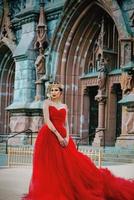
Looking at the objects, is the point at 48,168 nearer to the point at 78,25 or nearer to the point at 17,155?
the point at 17,155

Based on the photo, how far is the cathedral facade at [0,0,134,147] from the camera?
17750 mm

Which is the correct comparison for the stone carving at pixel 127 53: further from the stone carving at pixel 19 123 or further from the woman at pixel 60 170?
the woman at pixel 60 170

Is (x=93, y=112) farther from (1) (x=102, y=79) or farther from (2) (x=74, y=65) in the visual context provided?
(2) (x=74, y=65)

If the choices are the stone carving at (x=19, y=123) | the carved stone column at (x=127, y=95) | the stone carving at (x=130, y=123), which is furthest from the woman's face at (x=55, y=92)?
the stone carving at (x=19, y=123)

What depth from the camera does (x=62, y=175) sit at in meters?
6.86

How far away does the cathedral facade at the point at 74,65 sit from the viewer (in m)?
17.8

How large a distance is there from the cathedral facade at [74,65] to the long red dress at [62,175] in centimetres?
1008

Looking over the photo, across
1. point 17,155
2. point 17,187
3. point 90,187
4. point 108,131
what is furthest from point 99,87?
point 90,187

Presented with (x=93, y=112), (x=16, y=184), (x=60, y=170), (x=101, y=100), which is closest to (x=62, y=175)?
(x=60, y=170)

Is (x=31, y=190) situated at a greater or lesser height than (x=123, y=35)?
lesser

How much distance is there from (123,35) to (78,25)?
12.1 feet

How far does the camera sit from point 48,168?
6.87 metres

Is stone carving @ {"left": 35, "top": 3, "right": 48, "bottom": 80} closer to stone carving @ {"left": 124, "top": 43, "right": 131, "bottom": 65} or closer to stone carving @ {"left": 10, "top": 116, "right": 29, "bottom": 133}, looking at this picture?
stone carving @ {"left": 10, "top": 116, "right": 29, "bottom": 133}

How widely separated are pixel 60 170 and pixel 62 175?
0.07m
